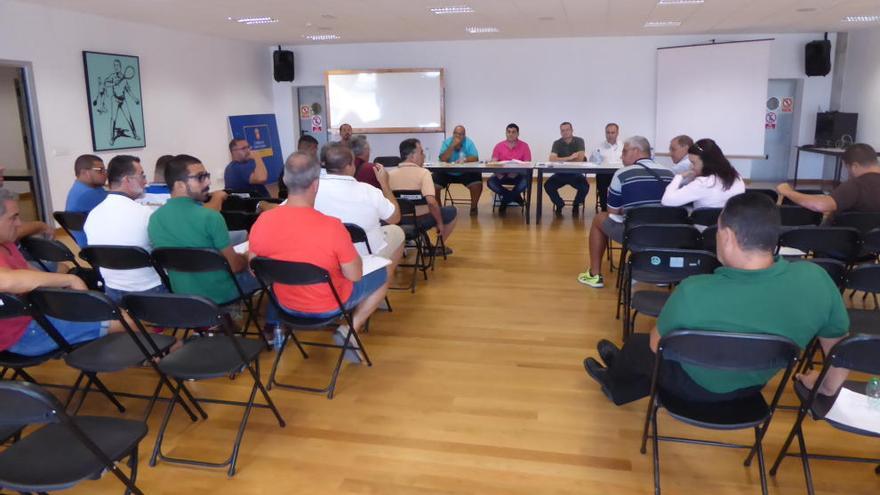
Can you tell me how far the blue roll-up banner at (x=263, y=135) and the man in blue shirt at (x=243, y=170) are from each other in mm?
5973

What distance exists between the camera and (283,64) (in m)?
12.7

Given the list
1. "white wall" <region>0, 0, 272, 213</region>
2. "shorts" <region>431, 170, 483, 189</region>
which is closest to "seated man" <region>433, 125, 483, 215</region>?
"shorts" <region>431, 170, 483, 189</region>

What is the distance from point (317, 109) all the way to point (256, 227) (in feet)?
36.3

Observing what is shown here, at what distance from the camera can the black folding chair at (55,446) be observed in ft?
5.55

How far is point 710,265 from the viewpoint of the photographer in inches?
129

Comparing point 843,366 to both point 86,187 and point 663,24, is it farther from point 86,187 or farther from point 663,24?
point 663,24

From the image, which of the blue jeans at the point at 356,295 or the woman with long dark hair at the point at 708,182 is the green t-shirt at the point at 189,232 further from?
the woman with long dark hair at the point at 708,182

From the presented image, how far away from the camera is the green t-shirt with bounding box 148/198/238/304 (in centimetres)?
325

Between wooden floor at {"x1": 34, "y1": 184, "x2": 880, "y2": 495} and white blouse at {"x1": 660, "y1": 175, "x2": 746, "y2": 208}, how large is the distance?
2.90 feet

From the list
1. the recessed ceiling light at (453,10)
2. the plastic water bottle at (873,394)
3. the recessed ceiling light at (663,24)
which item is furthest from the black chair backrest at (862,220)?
the recessed ceiling light at (663,24)

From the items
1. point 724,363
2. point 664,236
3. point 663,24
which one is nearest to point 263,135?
point 663,24

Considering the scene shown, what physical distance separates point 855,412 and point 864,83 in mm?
10595

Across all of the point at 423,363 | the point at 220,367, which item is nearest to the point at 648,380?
the point at 423,363

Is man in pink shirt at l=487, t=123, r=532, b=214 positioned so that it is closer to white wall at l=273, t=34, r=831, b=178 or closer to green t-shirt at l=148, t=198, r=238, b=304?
white wall at l=273, t=34, r=831, b=178
